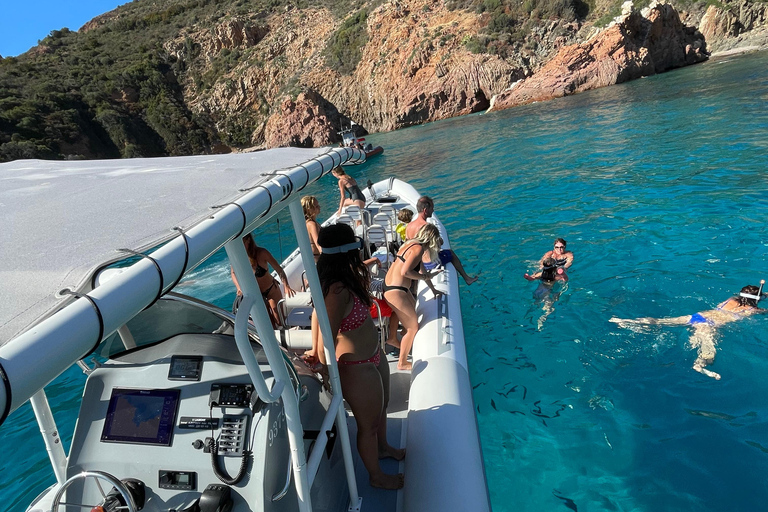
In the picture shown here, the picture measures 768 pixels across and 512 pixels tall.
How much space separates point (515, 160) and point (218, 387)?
1498 centimetres

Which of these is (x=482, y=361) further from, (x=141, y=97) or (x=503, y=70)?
Answer: (x=141, y=97)

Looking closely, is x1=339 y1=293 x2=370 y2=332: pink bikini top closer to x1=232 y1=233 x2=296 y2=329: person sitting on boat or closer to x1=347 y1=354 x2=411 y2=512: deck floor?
x1=347 y1=354 x2=411 y2=512: deck floor

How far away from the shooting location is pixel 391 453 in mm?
2883

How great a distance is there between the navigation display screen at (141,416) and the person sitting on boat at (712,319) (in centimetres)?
479

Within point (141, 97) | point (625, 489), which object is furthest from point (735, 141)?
point (141, 97)

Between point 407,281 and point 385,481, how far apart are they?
190cm

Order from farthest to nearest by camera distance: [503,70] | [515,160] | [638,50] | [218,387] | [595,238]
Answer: [503,70] → [638,50] → [515,160] → [595,238] → [218,387]

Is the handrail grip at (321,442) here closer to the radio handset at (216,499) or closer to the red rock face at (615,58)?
the radio handset at (216,499)

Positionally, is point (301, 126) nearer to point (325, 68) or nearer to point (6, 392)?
point (325, 68)

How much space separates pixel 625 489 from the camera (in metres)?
3.38

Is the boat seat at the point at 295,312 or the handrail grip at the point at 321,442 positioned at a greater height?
the handrail grip at the point at 321,442

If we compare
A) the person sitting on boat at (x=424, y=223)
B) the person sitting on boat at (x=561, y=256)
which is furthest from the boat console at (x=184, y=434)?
the person sitting on boat at (x=561, y=256)

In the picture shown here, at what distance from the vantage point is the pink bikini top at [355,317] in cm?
232

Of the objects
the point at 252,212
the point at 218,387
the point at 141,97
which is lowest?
the point at 218,387
